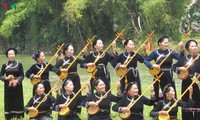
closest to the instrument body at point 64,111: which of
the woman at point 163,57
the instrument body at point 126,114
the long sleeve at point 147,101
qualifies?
the instrument body at point 126,114

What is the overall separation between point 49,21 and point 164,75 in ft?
78.0

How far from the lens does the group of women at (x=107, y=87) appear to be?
7164 millimetres

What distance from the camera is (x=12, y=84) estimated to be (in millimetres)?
8266

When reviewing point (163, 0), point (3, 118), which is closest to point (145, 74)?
point (163, 0)

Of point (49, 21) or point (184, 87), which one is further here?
point (49, 21)

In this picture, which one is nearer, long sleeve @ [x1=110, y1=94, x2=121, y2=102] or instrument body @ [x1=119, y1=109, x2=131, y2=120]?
instrument body @ [x1=119, y1=109, x2=131, y2=120]

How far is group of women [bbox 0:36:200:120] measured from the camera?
7.16 m

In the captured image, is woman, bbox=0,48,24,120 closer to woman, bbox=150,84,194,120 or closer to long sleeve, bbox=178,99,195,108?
woman, bbox=150,84,194,120

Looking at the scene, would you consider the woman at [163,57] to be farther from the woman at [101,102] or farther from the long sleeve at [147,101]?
the woman at [101,102]

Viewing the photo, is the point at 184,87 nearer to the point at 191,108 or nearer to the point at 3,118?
the point at 191,108

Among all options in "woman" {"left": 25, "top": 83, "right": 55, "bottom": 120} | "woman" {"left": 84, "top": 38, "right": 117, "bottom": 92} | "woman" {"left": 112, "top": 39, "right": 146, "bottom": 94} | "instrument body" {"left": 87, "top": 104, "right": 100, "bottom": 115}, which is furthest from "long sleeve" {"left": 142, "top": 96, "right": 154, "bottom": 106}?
"woman" {"left": 25, "top": 83, "right": 55, "bottom": 120}

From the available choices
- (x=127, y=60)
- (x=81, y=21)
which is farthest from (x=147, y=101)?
(x=81, y=21)

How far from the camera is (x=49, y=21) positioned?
31.1m

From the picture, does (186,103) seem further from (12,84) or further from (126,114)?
(12,84)
